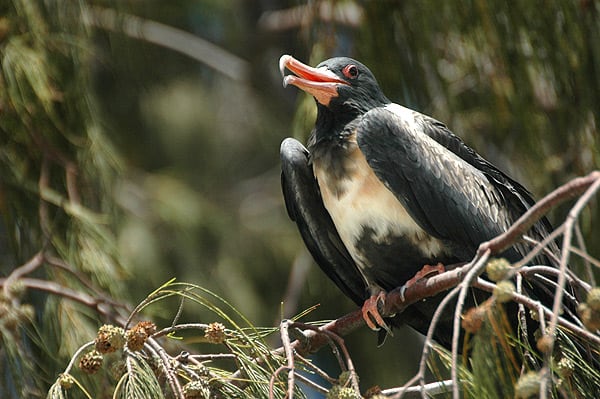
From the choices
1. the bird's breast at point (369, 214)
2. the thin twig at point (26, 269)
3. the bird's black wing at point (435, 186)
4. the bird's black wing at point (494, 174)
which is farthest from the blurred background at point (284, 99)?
the bird's breast at point (369, 214)

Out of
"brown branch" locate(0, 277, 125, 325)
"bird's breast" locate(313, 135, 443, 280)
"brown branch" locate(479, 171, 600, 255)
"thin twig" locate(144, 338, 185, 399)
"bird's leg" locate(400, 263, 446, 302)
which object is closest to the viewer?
"brown branch" locate(479, 171, 600, 255)

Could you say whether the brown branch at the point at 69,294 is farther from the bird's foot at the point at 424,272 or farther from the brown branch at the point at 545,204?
the brown branch at the point at 545,204

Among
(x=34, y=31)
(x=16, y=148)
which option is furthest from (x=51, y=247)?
(x=34, y=31)

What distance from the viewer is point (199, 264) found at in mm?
5070

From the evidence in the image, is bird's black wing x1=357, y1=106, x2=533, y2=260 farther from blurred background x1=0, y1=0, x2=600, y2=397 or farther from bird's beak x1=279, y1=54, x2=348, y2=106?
blurred background x1=0, y1=0, x2=600, y2=397

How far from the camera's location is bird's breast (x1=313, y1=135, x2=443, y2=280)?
280cm

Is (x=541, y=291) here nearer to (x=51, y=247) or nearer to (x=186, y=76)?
(x=51, y=247)

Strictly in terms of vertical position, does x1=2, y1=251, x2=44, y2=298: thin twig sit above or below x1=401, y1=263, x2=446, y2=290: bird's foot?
above

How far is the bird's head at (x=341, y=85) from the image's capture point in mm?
2984

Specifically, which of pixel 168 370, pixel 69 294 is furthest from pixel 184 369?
pixel 69 294

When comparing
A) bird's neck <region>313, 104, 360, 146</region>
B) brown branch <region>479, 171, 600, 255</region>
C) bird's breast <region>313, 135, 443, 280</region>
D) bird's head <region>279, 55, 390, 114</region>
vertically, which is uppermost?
bird's head <region>279, 55, 390, 114</region>

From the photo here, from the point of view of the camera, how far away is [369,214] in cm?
281

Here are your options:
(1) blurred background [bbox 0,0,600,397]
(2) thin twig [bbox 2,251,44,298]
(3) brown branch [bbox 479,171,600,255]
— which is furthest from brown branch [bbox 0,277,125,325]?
(3) brown branch [bbox 479,171,600,255]

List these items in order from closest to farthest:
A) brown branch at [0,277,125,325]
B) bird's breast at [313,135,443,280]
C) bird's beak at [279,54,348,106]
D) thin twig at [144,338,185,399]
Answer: thin twig at [144,338,185,399], brown branch at [0,277,125,325], bird's breast at [313,135,443,280], bird's beak at [279,54,348,106]
